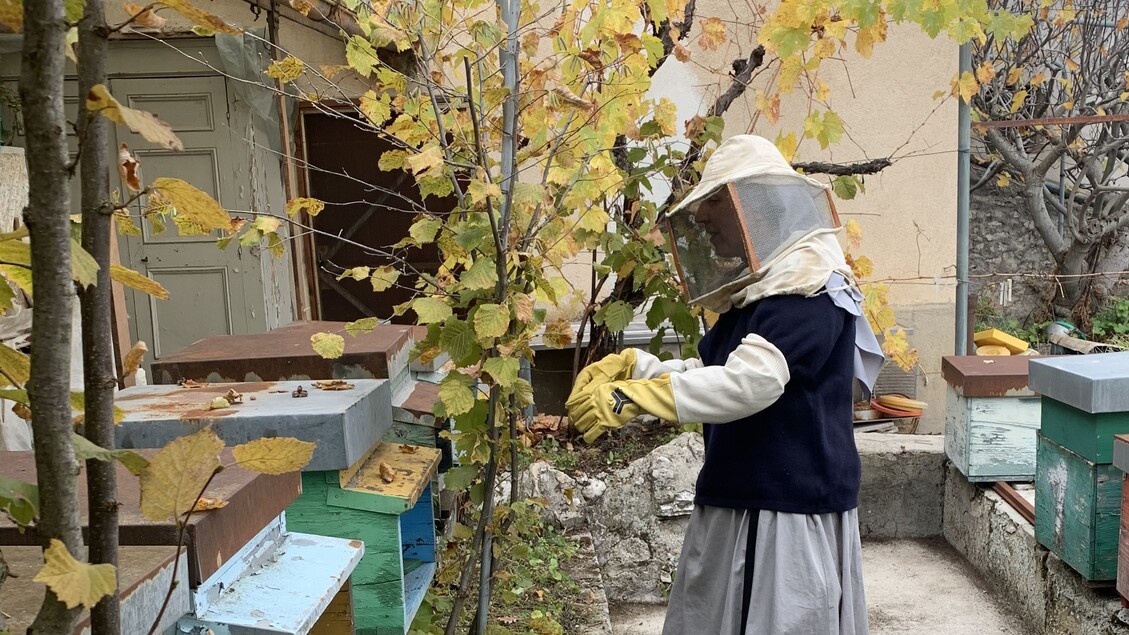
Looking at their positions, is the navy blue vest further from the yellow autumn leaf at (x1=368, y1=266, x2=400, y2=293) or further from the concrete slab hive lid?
the concrete slab hive lid

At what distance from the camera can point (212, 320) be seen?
573 centimetres

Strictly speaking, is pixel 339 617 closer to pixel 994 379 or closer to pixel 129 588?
pixel 129 588

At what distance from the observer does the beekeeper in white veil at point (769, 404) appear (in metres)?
2.22

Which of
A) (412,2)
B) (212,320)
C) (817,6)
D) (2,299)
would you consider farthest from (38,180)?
(212,320)

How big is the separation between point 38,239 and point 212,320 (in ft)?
17.7

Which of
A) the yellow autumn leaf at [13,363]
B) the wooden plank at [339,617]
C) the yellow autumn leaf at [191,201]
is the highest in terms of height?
the yellow autumn leaf at [191,201]

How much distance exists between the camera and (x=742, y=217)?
2.35 meters

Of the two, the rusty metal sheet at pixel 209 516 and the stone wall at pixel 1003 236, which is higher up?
the stone wall at pixel 1003 236

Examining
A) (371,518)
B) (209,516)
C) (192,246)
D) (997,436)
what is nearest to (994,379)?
(997,436)

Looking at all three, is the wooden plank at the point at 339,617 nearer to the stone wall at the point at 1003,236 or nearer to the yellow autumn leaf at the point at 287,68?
the yellow autumn leaf at the point at 287,68

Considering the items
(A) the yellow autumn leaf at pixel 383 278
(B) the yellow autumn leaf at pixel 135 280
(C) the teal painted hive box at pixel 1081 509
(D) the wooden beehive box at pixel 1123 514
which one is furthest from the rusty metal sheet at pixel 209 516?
(C) the teal painted hive box at pixel 1081 509

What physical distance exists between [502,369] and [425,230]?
43 cm

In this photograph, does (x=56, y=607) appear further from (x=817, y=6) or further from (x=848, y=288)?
(x=817, y=6)

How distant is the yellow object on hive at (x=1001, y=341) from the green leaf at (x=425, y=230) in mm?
6250
